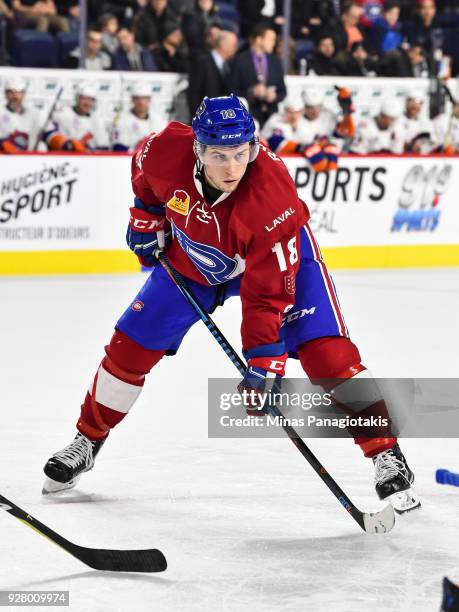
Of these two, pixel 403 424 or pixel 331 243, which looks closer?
pixel 403 424

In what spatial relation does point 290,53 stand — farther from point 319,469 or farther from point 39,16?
point 319,469

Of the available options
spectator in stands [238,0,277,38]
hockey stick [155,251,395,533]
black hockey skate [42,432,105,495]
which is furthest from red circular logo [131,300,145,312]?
spectator in stands [238,0,277,38]

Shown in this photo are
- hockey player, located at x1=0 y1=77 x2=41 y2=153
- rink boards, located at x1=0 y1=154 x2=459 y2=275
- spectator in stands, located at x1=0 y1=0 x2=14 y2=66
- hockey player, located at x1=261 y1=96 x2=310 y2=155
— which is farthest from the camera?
hockey player, located at x1=261 y1=96 x2=310 y2=155

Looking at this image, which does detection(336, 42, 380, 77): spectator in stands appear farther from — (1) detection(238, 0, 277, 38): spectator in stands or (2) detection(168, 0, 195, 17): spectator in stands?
(2) detection(168, 0, 195, 17): spectator in stands

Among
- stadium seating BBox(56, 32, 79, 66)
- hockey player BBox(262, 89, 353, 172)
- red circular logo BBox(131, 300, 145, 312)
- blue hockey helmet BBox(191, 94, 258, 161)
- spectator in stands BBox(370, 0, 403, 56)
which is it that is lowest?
hockey player BBox(262, 89, 353, 172)

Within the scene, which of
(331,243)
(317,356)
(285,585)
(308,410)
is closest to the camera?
(285,585)

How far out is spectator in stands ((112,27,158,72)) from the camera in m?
8.44

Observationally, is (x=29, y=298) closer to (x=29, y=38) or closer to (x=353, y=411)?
(x=29, y=38)

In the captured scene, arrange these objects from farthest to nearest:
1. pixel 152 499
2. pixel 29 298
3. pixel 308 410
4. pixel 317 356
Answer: pixel 29 298 < pixel 308 410 < pixel 152 499 < pixel 317 356

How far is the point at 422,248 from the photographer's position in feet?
27.4

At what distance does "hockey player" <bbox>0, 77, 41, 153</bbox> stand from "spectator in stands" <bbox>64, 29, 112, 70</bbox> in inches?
21.6

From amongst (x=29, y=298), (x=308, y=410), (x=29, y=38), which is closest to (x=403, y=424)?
(x=308, y=410)

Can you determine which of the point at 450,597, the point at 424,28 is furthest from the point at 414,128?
the point at 450,597

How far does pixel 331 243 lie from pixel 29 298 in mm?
2408
